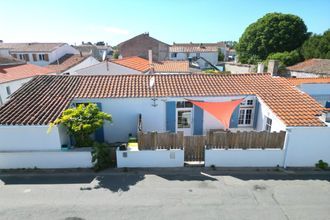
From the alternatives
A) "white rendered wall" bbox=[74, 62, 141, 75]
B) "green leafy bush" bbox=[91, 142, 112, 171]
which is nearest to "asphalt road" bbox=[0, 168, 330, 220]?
"green leafy bush" bbox=[91, 142, 112, 171]

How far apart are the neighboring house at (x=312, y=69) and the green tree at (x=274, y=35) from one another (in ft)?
45.1

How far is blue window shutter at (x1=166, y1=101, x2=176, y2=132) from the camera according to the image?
1509 cm

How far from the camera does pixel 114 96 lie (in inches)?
575

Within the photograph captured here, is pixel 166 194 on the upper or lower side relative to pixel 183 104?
lower

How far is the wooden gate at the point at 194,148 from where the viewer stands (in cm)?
1223

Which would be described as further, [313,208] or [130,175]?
[130,175]

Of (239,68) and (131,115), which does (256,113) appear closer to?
(131,115)

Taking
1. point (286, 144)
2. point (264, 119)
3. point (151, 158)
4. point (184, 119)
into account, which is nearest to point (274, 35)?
point (264, 119)

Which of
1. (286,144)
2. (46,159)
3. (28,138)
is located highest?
(28,138)

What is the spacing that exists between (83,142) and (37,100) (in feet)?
14.3

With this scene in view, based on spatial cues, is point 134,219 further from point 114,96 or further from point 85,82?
point 85,82

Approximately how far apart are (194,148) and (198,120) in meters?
3.63

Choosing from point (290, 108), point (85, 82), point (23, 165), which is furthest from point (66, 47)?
point (290, 108)

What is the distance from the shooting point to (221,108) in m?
14.5
